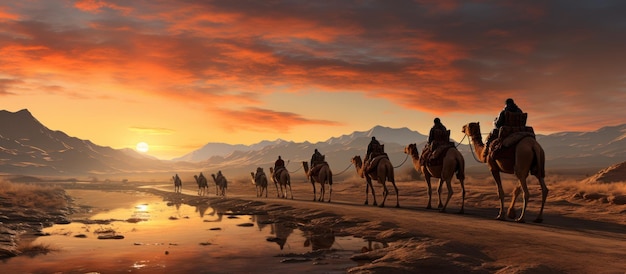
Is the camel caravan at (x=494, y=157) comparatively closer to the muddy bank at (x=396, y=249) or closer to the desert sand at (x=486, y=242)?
the desert sand at (x=486, y=242)

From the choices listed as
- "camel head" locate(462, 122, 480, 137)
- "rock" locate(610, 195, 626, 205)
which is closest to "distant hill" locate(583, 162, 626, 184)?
"rock" locate(610, 195, 626, 205)

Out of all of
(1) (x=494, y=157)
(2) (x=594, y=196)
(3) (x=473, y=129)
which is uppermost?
(3) (x=473, y=129)

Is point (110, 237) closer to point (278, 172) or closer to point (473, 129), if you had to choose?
point (473, 129)

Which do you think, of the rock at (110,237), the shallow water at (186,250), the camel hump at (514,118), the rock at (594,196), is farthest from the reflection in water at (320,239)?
the rock at (594,196)

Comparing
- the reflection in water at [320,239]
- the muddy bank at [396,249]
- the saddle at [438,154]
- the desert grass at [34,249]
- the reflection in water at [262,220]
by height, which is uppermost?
the saddle at [438,154]

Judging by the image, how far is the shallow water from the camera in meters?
9.71

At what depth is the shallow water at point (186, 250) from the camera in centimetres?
971

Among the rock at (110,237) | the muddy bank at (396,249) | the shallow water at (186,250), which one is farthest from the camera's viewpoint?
the rock at (110,237)

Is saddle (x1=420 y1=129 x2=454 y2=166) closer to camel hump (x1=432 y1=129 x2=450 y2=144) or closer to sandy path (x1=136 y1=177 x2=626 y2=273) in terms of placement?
camel hump (x1=432 y1=129 x2=450 y2=144)

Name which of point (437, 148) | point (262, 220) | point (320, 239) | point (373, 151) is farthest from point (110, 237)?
point (373, 151)

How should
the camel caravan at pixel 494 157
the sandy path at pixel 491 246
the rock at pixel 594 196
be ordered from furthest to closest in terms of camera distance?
the rock at pixel 594 196, the camel caravan at pixel 494 157, the sandy path at pixel 491 246

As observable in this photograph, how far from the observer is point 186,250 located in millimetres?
11992

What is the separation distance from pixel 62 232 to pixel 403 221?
12.4 m

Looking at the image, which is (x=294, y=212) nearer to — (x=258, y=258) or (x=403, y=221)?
(x=403, y=221)
